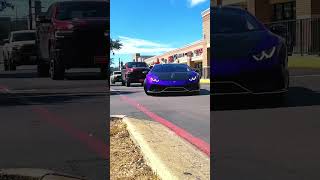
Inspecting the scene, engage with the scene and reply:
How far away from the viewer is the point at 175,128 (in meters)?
5.78

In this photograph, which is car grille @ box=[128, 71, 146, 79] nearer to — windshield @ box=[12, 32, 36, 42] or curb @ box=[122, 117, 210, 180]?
windshield @ box=[12, 32, 36, 42]

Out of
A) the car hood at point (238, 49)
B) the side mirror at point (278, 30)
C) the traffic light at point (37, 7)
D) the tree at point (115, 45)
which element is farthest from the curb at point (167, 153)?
the traffic light at point (37, 7)

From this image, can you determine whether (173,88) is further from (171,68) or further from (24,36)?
(24,36)

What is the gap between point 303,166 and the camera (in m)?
5.57

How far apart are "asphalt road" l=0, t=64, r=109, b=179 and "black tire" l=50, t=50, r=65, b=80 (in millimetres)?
61

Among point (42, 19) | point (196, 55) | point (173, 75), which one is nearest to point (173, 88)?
point (173, 75)

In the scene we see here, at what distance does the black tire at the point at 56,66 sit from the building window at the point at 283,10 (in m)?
1.63

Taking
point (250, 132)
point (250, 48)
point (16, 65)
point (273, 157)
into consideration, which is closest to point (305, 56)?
point (250, 48)

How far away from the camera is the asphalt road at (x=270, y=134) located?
4461mm

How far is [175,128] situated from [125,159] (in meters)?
0.90

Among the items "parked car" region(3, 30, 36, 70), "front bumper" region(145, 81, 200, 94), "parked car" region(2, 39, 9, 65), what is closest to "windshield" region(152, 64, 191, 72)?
"front bumper" region(145, 81, 200, 94)

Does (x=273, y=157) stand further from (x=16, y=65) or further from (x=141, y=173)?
(x=16, y=65)

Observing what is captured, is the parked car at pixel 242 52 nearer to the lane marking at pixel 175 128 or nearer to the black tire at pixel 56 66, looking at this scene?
the lane marking at pixel 175 128

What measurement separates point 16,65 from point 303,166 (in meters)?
2.92
